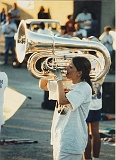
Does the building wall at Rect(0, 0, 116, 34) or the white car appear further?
the building wall at Rect(0, 0, 116, 34)

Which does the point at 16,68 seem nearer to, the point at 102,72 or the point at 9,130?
the point at 9,130

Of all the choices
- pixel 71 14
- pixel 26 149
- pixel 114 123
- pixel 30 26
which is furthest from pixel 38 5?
pixel 26 149

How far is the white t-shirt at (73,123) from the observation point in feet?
18.8

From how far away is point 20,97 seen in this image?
876 centimetres

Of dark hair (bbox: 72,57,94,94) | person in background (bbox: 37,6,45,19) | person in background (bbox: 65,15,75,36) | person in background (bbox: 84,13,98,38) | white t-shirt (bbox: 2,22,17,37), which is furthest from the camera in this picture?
person in background (bbox: 37,6,45,19)

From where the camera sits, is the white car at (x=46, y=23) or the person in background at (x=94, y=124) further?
the white car at (x=46, y=23)

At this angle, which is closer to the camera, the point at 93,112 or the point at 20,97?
the point at 93,112

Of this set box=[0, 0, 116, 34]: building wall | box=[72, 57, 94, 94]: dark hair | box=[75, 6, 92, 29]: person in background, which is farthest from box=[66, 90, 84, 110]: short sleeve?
box=[0, 0, 116, 34]: building wall

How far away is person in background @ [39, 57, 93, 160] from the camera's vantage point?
5.73 meters

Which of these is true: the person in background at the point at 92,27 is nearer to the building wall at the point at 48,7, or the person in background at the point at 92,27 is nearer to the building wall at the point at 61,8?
the building wall at the point at 61,8

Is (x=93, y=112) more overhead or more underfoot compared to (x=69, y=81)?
more underfoot

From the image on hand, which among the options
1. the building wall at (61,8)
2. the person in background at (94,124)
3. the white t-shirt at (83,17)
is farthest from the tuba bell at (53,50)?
the building wall at (61,8)

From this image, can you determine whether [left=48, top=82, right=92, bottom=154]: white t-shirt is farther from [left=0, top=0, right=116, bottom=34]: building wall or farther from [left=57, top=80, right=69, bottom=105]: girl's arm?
[left=0, top=0, right=116, bottom=34]: building wall

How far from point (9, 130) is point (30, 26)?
9838 millimetres
